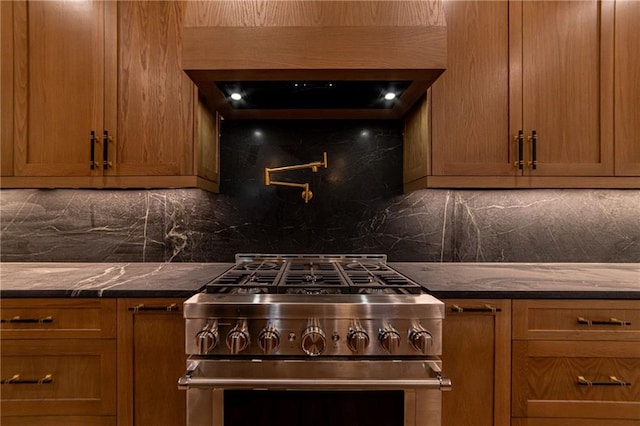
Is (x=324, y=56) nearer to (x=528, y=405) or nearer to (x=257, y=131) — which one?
(x=257, y=131)

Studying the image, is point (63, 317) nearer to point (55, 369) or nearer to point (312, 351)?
point (55, 369)

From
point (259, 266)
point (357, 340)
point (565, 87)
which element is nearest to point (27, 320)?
point (259, 266)

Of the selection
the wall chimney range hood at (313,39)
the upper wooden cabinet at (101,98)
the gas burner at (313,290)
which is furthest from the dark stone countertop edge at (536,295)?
the upper wooden cabinet at (101,98)

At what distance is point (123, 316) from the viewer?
4.18 ft

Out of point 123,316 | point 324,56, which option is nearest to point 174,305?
point 123,316

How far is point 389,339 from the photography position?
42.9 inches

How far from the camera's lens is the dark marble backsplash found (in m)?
1.88

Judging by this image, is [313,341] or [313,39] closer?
[313,341]

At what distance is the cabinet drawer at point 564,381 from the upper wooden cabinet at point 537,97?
72cm

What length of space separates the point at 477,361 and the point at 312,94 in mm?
1314

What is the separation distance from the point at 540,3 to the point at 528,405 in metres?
1.69

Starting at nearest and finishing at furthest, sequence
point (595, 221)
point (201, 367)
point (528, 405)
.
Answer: point (201, 367)
point (528, 405)
point (595, 221)

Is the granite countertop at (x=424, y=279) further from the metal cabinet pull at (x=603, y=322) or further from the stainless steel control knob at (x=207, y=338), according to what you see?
the stainless steel control knob at (x=207, y=338)

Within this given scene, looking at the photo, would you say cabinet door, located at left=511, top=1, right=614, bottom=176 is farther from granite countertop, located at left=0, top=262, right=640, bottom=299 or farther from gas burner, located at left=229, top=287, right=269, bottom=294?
gas burner, located at left=229, top=287, right=269, bottom=294
